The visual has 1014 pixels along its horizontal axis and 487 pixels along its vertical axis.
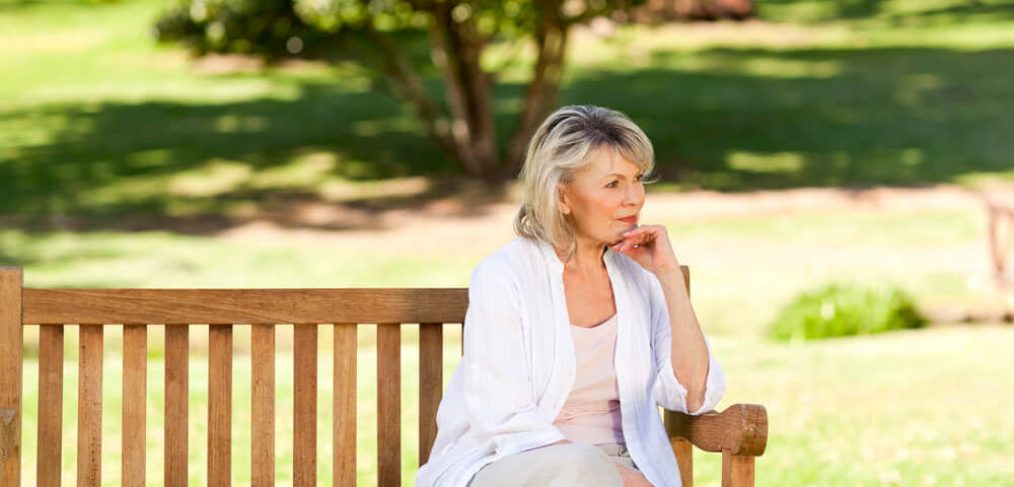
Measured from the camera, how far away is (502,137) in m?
22.3

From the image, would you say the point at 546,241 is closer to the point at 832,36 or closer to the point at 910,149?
the point at 910,149

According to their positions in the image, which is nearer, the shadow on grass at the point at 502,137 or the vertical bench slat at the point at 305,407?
the vertical bench slat at the point at 305,407

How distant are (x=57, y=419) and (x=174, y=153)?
1776 centimetres

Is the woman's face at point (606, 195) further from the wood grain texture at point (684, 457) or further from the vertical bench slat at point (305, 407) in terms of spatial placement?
the vertical bench slat at point (305, 407)

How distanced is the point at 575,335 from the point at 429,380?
0.48 meters

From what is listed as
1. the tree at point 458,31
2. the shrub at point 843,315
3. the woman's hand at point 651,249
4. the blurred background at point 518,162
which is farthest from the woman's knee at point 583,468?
the tree at point 458,31

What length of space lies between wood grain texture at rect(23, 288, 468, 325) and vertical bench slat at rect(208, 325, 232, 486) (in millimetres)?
67

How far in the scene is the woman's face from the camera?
3.88 metres

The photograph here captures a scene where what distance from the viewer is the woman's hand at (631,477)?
3812 millimetres

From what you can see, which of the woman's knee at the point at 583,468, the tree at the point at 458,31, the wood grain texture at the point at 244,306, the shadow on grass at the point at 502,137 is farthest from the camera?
the shadow on grass at the point at 502,137

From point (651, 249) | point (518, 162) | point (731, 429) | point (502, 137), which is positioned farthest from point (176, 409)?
point (502, 137)

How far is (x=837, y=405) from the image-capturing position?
763 cm

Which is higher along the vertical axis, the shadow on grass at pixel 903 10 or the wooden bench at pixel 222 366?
the shadow on grass at pixel 903 10

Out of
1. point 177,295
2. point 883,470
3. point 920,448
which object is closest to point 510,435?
point 177,295
